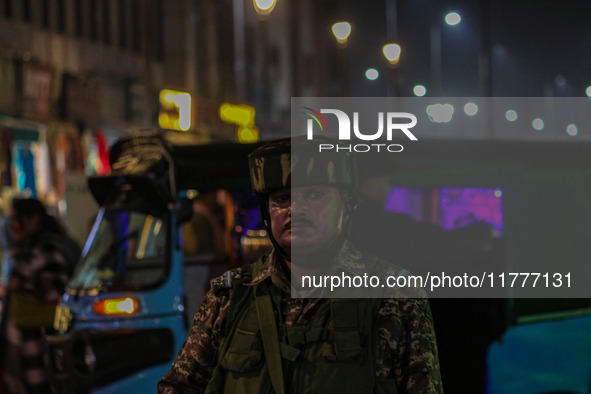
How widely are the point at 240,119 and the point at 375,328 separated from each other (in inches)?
905

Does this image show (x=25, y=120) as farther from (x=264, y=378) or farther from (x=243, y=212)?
(x=264, y=378)

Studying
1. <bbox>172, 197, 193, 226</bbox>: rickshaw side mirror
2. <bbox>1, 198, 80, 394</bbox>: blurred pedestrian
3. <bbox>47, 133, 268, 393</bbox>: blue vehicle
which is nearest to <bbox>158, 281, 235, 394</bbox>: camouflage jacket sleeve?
<bbox>47, 133, 268, 393</bbox>: blue vehicle

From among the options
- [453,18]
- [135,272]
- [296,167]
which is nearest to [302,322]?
[296,167]

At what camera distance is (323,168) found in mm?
2697

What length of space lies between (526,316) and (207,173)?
2.64 m

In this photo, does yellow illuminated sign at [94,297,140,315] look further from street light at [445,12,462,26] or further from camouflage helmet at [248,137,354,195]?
street light at [445,12,462,26]

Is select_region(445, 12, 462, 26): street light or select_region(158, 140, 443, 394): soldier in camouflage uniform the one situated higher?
select_region(445, 12, 462, 26): street light

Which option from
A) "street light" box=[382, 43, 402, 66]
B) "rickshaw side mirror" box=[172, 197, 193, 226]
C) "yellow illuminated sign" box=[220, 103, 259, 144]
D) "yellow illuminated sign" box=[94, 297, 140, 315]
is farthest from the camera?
"yellow illuminated sign" box=[220, 103, 259, 144]

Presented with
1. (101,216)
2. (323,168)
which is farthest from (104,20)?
(323,168)

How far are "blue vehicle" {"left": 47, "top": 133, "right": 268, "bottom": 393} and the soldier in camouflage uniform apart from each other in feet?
9.69

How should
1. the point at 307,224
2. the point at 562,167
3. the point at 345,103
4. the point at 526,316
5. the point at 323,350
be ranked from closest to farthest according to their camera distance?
the point at 323,350
the point at 307,224
the point at 345,103
the point at 526,316
the point at 562,167

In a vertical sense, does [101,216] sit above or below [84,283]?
above

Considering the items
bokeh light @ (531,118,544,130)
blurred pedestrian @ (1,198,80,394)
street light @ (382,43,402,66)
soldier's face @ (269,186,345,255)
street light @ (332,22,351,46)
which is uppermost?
street light @ (332,22,351,46)

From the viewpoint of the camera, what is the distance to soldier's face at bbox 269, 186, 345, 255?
261cm
